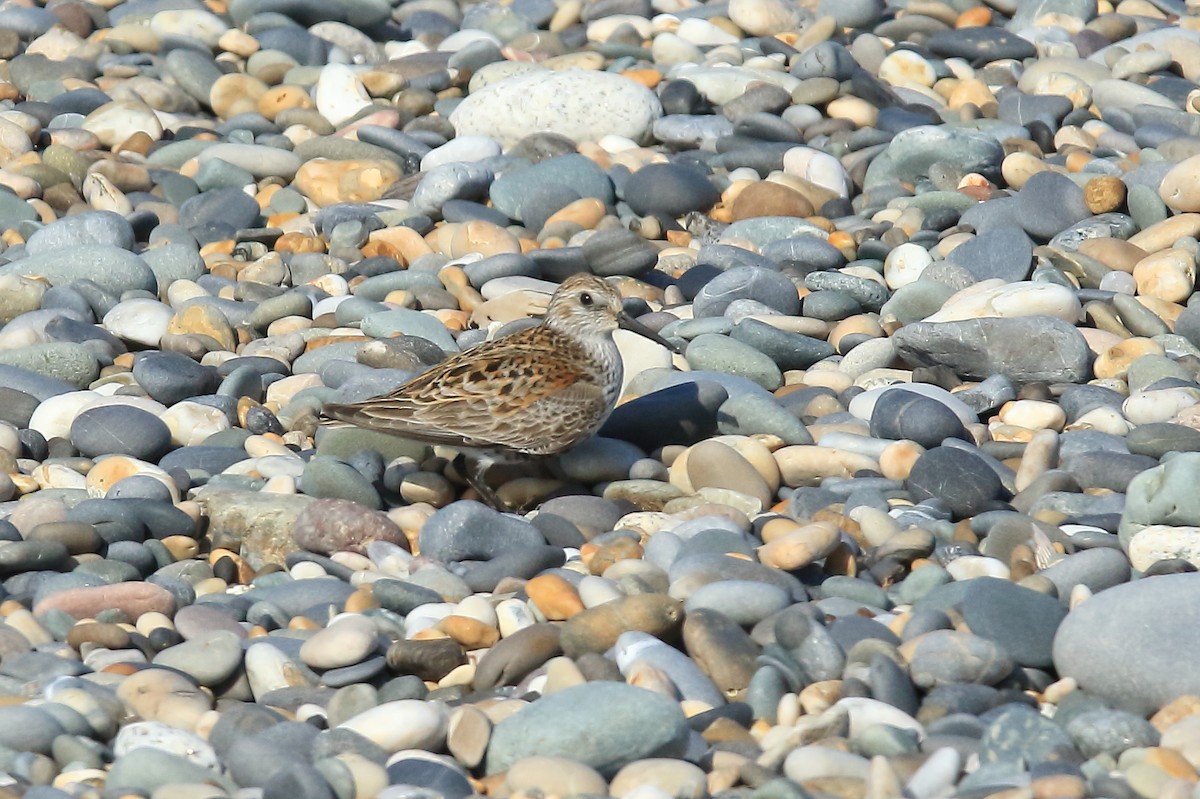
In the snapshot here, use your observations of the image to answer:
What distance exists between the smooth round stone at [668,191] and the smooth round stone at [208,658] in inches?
225

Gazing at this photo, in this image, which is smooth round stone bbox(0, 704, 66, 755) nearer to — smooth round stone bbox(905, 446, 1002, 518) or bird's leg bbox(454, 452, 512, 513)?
bird's leg bbox(454, 452, 512, 513)

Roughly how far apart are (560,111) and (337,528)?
588 centimetres

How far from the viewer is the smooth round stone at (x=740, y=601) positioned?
5.78m

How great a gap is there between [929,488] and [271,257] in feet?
15.7

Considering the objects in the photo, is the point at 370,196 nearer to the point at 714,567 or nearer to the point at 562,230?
the point at 562,230

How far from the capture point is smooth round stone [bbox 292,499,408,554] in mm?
6664

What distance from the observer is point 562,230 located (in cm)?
1029

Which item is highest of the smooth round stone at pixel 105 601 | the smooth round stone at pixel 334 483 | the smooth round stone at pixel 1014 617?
the smooth round stone at pixel 1014 617

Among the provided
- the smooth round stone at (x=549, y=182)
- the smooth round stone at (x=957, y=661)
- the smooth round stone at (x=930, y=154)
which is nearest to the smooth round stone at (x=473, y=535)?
the smooth round stone at (x=957, y=661)

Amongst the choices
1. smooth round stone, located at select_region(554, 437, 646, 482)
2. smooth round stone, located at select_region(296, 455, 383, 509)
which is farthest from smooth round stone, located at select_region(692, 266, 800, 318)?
smooth round stone, located at select_region(296, 455, 383, 509)

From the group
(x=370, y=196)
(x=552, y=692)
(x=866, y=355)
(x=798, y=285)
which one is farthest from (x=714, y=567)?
(x=370, y=196)

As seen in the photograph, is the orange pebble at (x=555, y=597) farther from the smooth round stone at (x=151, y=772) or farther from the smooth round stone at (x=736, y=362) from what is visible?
the smooth round stone at (x=736, y=362)

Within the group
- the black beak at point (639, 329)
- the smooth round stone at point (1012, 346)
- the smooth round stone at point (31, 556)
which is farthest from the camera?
the smooth round stone at point (1012, 346)

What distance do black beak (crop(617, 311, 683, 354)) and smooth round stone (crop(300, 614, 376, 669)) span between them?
2530mm
